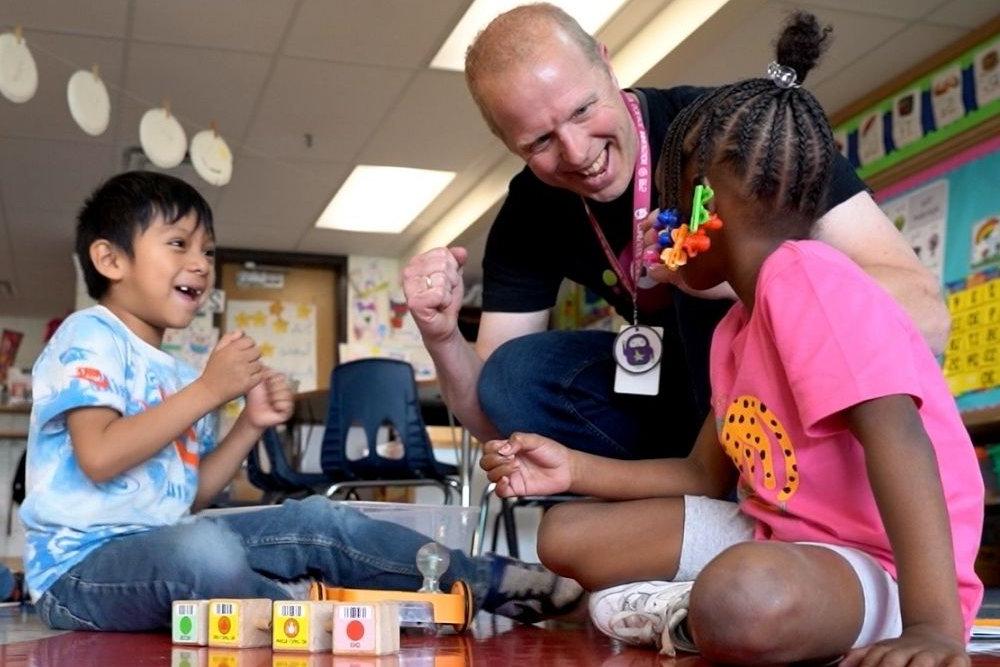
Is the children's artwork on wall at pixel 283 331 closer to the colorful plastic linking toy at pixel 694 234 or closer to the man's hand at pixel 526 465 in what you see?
the man's hand at pixel 526 465

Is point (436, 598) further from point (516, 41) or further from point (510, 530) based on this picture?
point (510, 530)

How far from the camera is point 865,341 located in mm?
920

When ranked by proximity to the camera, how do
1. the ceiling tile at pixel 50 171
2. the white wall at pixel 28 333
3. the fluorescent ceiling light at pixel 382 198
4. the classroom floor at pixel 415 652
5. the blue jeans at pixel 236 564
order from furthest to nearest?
the white wall at pixel 28 333 < the fluorescent ceiling light at pixel 382 198 < the ceiling tile at pixel 50 171 < the blue jeans at pixel 236 564 < the classroom floor at pixel 415 652

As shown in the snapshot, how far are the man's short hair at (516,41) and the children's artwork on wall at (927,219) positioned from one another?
264 centimetres

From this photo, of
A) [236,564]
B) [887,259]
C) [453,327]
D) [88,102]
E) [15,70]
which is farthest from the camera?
[88,102]

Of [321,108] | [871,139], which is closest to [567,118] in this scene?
[871,139]

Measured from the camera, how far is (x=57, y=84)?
173 inches

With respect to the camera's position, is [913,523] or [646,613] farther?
[646,613]

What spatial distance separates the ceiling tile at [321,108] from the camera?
4365mm

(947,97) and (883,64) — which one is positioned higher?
(883,64)

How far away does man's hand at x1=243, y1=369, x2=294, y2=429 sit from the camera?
5.88 ft

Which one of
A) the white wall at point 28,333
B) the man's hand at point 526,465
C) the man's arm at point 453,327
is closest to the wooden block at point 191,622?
the man's hand at point 526,465

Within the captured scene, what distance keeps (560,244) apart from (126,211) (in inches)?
27.0

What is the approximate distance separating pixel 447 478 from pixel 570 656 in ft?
8.28
